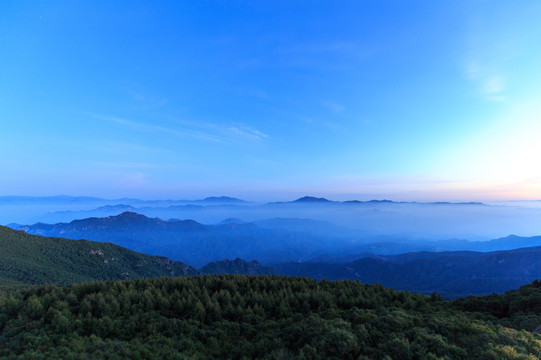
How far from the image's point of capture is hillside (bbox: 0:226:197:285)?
93688 mm

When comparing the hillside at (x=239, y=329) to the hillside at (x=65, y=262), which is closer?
the hillside at (x=239, y=329)

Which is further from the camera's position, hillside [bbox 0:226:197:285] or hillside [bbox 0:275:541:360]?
hillside [bbox 0:226:197:285]

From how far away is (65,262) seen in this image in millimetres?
126125

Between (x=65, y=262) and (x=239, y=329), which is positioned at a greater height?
(x=239, y=329)

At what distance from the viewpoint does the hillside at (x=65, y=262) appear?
307 feet

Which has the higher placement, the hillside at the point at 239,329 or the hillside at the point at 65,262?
the hillside at the point at 239,329

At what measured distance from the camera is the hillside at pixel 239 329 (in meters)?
10.5

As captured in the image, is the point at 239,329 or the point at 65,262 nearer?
the point at 239,329

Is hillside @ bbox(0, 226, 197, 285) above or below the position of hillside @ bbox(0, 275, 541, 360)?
below

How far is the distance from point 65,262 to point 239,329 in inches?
6145

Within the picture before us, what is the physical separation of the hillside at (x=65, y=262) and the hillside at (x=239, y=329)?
80163 mm

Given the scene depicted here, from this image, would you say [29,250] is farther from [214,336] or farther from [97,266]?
[214,336]

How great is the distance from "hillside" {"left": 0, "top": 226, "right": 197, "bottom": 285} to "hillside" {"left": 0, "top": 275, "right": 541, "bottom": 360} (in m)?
80.2

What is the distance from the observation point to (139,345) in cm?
1170
